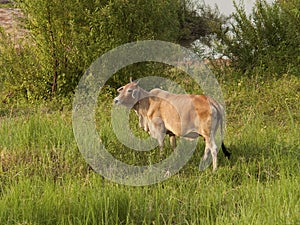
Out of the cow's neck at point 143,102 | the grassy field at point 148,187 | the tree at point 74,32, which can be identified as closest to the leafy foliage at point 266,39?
the tree at point 74,32

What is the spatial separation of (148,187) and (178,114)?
39.5 inches

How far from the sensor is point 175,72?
11133 millimetres

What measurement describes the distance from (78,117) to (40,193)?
309 cm

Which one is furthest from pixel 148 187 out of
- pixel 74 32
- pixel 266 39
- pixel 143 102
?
pixel 266 39

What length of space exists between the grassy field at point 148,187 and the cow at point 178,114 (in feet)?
1.06

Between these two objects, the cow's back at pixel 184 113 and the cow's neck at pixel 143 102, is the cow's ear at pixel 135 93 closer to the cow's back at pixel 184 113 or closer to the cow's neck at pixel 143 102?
the cow's neck at pixel 143 102

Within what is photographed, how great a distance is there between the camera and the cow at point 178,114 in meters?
5.61

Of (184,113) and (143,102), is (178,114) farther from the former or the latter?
(143,102)

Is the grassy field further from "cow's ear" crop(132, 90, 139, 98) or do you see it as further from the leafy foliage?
the leafy foliage

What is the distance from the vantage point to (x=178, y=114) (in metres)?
5.74

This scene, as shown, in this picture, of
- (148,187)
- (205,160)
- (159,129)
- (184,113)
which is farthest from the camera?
(159,129)

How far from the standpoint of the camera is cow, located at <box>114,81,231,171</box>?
561 cm

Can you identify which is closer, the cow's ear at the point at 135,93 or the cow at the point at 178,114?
the cow at the point at 178,114

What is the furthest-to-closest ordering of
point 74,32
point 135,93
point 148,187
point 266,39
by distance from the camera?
1. point 266,39
2. point 74,32
3. point 135,93
4. point 148,187
